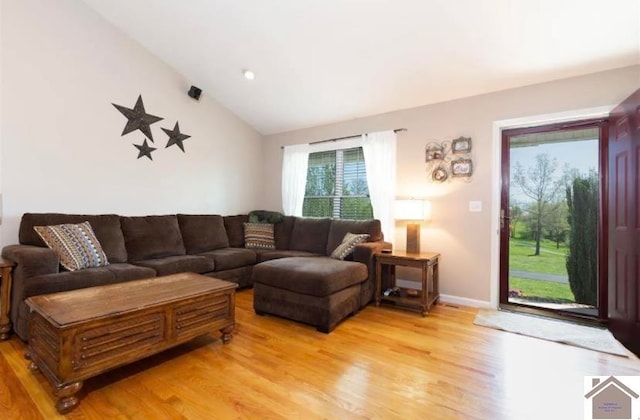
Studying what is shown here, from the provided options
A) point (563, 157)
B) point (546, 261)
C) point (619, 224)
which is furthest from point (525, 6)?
point (546, 261)

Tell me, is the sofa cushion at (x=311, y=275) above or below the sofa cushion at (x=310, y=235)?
below

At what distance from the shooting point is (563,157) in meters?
2.98

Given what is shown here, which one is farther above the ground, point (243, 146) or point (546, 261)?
point (243, 146)

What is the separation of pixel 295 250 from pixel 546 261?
9.34 feet

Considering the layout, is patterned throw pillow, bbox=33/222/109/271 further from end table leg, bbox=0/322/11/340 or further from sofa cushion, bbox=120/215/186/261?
end table leg, bbox=0/322/11/340

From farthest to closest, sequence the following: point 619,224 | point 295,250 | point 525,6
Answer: point 295,250 → point 619,224 → point 525,6

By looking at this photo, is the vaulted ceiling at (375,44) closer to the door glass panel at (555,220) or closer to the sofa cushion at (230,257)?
the door glass panel at (555,220)

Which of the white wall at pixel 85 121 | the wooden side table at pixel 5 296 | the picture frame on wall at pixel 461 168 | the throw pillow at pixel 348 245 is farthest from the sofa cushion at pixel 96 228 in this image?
the picture frame on wall at pixel 461 168

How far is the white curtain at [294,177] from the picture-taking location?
Answer: 15.1 feet

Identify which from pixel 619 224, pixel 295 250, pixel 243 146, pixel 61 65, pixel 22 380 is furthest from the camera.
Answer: pixel 243 146

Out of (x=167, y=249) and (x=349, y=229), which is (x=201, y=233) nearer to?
(x=167, y=249)

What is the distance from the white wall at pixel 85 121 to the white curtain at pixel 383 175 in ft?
7.69

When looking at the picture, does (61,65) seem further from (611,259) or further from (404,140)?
(611,259)

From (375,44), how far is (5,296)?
3711 mm
